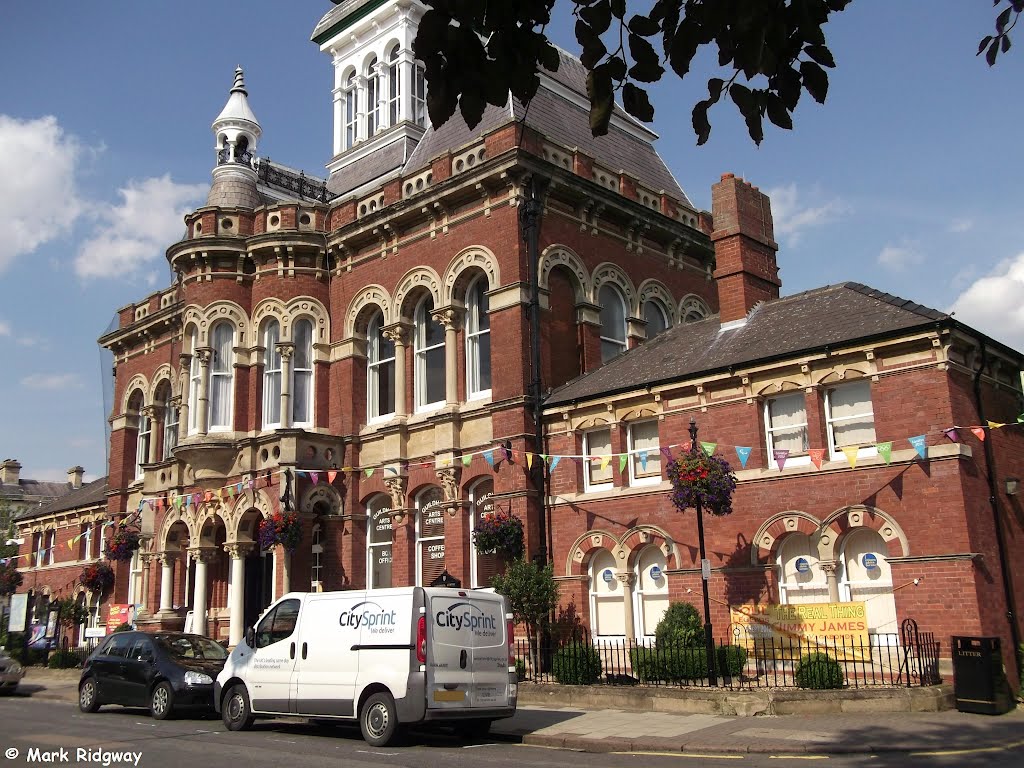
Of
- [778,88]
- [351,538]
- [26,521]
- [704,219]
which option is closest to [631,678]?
[351,538]

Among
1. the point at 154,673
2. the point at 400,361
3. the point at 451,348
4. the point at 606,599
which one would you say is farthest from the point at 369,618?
the point at 400,361

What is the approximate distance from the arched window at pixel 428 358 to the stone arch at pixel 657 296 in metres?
5.59

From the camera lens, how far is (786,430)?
18906mm

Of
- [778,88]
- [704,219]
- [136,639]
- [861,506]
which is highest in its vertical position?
[704,219]

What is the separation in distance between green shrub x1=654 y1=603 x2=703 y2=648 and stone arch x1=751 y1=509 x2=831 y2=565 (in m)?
1.58

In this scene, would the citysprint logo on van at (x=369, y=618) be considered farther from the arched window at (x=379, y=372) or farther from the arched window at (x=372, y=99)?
the arched window at (x=372, y=99)

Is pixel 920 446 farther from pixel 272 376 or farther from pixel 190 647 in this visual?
pixel 272 376

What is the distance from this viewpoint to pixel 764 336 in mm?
20422

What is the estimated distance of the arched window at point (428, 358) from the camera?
25.6 meters

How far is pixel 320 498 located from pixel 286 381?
3591 mm

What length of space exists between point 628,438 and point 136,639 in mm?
10854

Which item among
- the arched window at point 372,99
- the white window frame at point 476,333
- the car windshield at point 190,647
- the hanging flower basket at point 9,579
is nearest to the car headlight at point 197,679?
the car windshield at point 190,647

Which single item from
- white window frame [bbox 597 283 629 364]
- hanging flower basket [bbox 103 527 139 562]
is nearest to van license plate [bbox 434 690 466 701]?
white window frame [bbox 597 283 629 364]

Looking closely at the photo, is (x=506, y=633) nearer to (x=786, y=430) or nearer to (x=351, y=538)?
(x=786, y=430)
